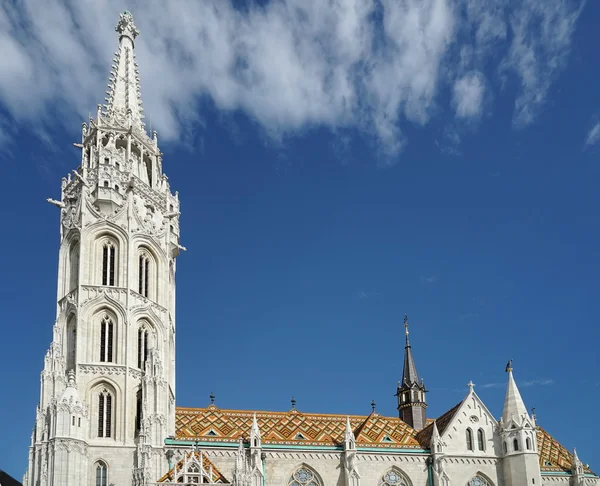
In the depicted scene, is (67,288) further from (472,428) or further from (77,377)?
(472,428)

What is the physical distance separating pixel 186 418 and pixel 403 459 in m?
14.8

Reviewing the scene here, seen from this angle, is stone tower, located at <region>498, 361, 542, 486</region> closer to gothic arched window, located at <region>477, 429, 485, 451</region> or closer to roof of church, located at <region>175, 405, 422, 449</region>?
gothic arched window, located at <region>477, 429, 485, 451</region>

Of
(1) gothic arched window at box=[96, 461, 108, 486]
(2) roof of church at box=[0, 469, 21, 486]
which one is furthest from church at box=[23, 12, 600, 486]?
(2) roof of church at box=[0, 469, 21, 486]

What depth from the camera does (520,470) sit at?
185ft

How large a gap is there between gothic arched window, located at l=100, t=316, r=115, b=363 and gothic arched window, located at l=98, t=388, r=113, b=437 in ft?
7.00

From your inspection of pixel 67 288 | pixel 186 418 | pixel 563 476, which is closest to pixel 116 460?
pixel 186 418

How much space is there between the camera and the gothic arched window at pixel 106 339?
176 feet

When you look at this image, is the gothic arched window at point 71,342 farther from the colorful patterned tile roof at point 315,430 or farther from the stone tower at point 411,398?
the stone tower at point 411,398

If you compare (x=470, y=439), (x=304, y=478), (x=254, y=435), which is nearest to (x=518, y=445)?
(x=470, y=439)

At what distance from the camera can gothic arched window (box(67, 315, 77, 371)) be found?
5350cm

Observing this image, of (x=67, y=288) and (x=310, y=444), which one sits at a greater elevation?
(x=67, y=288)

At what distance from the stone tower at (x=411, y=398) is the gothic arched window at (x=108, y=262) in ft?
80.3

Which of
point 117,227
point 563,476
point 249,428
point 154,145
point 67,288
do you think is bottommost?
point 563,476

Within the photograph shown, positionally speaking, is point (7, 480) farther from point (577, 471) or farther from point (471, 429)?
point (577, 471)
